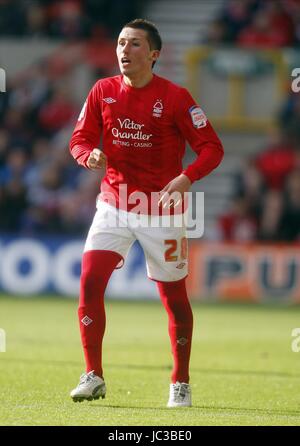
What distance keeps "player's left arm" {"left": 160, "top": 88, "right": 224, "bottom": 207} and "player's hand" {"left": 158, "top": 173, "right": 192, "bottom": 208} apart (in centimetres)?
7

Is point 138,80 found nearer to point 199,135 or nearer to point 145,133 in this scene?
point 145,133

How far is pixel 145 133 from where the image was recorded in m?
8.27

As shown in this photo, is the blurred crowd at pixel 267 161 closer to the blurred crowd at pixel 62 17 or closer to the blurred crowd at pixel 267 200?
the blurred crowd at pixel 267 200

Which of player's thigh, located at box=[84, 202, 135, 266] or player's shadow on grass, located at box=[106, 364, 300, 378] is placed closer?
player's thigh, located at box=[84, 202, 135, 266]

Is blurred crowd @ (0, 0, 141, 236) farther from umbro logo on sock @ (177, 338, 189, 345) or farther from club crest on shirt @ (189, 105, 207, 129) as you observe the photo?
club crest on shirt @ (189, 105, 207, 129)

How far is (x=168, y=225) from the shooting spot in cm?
830

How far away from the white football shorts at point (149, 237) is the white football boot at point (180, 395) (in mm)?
707

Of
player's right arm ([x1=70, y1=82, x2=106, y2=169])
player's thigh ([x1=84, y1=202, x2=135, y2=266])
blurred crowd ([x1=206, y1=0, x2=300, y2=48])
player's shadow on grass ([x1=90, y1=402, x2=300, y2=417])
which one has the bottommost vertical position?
player's shadow on grass ([x1=90, y1=402, x2=300, y2=417])

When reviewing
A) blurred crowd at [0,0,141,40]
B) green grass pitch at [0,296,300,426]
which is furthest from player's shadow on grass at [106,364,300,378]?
blurred crowd at [0,0,141,40]

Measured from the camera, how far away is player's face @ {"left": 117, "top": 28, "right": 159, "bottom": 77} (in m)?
8.20

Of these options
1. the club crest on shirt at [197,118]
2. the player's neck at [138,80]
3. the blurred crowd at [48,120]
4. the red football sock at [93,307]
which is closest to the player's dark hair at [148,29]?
the player's neck at [138,80]

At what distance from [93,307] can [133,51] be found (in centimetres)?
169

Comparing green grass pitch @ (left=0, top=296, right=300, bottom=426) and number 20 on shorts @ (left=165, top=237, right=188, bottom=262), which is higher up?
number 20 on shorts @ (left=165, top=237, right=188, bottom=262)

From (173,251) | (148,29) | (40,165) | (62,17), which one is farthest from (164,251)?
(62,17)
